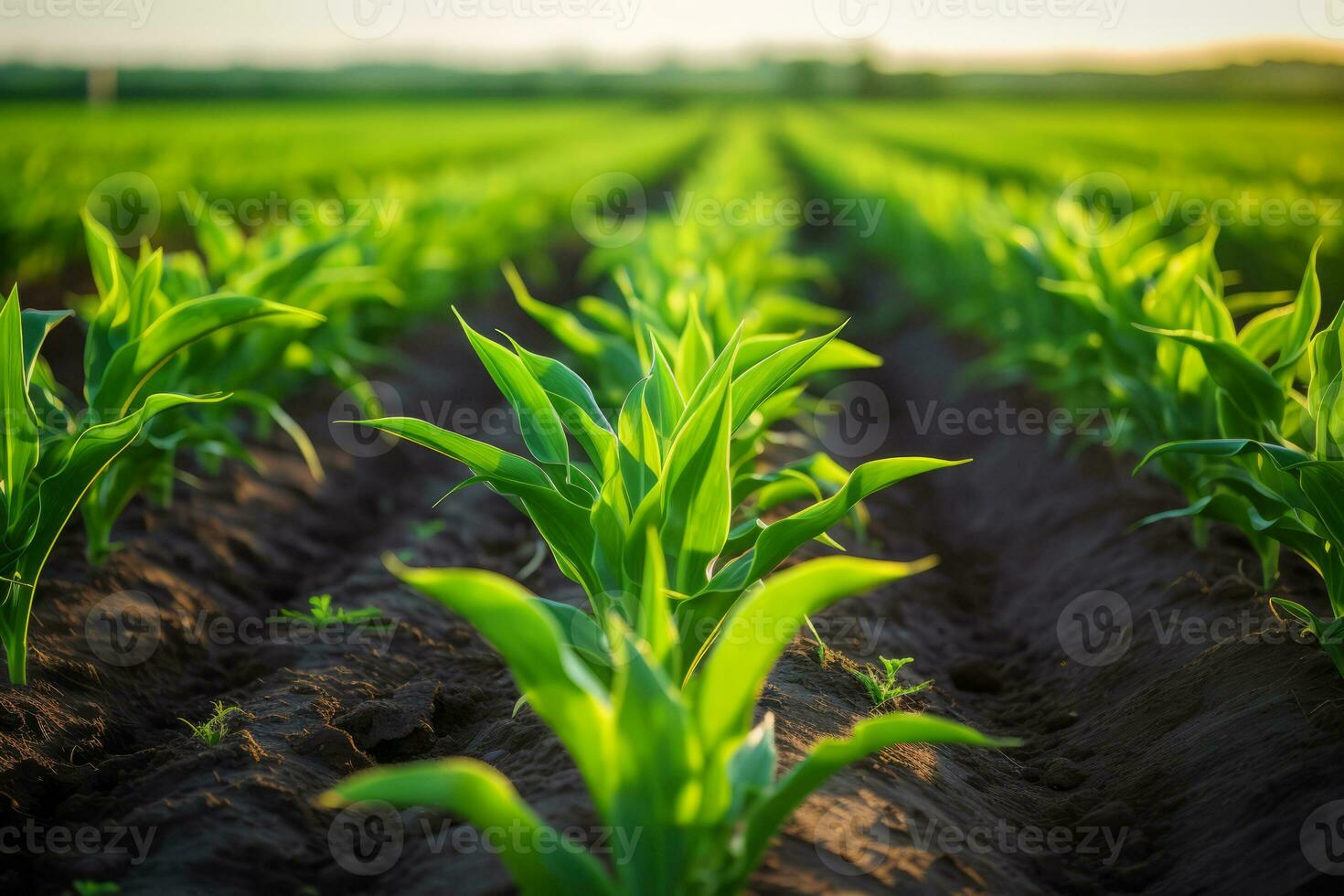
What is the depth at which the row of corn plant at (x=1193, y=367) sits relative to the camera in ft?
8.29

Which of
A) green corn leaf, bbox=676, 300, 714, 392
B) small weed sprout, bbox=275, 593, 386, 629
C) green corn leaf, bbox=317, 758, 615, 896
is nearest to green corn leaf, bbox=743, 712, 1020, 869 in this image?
green corn leaf, bbox=317, 758, 615, 896

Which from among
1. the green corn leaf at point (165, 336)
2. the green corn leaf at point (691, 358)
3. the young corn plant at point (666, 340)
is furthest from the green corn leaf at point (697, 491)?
the green corn leaf at point (165, 336)

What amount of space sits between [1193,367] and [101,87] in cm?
5000

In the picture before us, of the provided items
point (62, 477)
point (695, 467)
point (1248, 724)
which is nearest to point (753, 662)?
point (695, 467)

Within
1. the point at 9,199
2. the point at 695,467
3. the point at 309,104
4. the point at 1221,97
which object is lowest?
the point at 695,467

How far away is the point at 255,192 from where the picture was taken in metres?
10.5

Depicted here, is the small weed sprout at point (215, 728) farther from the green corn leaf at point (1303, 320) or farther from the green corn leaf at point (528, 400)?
the green corn leaf at point (1303, 320)

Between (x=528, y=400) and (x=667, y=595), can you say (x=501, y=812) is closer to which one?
(x=667, y=595)

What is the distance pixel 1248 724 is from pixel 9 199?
8034 millimetres

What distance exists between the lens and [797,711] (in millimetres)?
2506

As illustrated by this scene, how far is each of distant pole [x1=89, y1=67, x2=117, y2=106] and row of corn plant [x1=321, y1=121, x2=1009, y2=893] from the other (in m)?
44.5

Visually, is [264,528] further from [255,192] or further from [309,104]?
[309,104]

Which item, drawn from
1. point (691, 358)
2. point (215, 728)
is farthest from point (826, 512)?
point (215, 728)

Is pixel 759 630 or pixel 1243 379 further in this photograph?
pixel 1243 379
